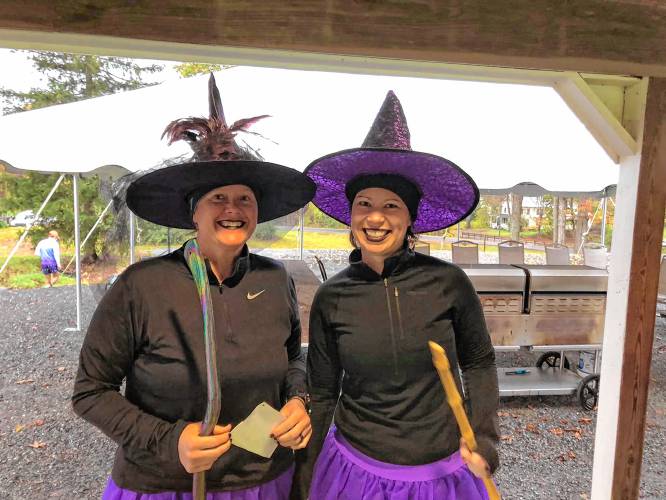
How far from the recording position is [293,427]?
1.24m

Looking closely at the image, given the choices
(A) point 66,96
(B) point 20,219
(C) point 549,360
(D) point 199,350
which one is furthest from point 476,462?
(B) point 20,219

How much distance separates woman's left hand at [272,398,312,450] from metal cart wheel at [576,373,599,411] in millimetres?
3614

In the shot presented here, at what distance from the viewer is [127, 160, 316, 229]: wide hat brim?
4.15 feet

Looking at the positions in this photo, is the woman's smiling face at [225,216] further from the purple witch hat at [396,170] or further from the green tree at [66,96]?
the green tree at [66,96]

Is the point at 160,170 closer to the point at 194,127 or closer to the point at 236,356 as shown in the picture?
the point at 194,127

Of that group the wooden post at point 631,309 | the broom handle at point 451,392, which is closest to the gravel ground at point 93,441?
the wooden post at point 631,309

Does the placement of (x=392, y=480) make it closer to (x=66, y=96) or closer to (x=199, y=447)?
(x=199, y=447)

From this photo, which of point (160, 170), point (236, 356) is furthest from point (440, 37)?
point (236, 356)

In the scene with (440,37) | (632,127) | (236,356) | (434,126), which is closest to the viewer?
(236,356)

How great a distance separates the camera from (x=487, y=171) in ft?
15.0

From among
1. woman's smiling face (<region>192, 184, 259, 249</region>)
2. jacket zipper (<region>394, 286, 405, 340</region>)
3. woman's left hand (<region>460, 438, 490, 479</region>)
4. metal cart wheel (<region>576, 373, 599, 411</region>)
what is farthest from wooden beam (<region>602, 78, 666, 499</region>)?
metal cart wheel (<region>576, 373, 599, 411</region>)

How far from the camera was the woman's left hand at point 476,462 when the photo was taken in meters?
1.27

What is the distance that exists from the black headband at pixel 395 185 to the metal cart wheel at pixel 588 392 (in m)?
3.46

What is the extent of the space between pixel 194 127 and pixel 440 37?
34.1 inches
